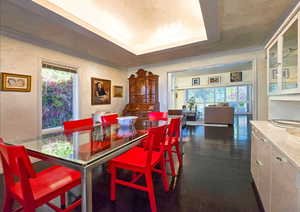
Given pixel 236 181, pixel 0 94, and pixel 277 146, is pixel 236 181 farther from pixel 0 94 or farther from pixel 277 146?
pixel 0 94

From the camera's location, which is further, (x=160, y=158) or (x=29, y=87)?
(x=29, y=87)

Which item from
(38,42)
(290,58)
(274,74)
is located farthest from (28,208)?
(38,42)

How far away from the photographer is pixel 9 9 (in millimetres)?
1892

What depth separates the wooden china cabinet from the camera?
15.7 feet

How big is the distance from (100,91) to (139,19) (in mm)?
2353

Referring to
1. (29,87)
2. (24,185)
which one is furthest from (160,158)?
(29,87)

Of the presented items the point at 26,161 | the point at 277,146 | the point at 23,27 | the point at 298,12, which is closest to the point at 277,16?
the point at 298,12

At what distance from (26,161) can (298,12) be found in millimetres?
2418

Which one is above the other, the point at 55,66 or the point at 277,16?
the point at 277,16

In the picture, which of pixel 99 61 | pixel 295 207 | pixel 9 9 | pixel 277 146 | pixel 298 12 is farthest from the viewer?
pixel 99 61

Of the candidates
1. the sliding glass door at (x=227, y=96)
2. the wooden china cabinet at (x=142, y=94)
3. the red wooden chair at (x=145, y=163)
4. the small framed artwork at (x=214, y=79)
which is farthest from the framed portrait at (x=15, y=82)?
the small framed artwork at (x=214, y=79)

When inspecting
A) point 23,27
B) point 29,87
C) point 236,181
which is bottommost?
point 236,181

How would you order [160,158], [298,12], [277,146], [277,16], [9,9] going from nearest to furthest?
1. [277,146]
2. [298,12]
3. [160,158]
4. [9,9]
5. [277,16]

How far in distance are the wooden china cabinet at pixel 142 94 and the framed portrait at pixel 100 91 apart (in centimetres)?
84
